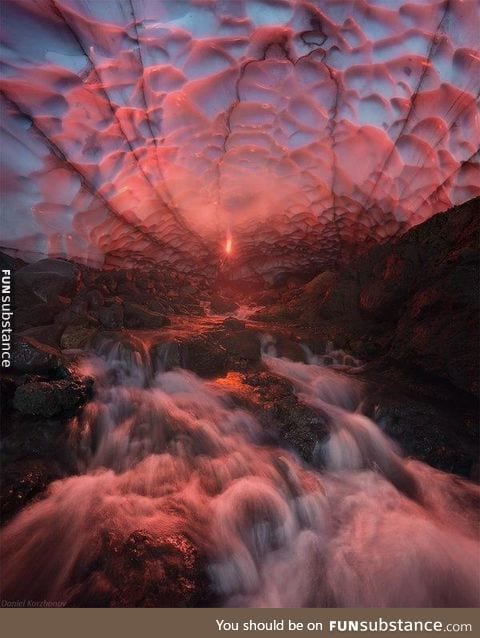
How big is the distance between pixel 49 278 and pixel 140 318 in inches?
75.4

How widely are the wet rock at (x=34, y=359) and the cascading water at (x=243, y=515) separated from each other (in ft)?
2.19

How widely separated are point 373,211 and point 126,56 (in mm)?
5463

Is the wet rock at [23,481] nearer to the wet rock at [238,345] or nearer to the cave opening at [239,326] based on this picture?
the cave opening at [239,326]

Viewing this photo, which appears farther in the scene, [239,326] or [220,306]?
[220,306]

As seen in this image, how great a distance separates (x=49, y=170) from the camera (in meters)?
4.95

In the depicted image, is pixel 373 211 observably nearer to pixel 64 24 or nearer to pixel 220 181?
pixel 220 181

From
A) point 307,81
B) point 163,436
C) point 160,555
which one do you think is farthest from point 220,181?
point 160,555

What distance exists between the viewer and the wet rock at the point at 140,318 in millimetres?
6637

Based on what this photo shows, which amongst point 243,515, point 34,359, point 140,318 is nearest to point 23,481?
point 34,359

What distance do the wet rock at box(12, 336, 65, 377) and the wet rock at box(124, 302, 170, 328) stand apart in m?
2.55

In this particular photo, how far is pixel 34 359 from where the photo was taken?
387 cm

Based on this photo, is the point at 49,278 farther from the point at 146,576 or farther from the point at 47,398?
the point at 146,576

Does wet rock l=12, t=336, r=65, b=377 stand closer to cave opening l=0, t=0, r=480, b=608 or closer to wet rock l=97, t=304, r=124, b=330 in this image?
cave opening l=0, t=0, r=480, b=608

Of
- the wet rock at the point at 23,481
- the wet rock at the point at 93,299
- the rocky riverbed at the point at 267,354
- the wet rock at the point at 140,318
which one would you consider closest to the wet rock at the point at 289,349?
the rocky riverbed at the point at 267,354
